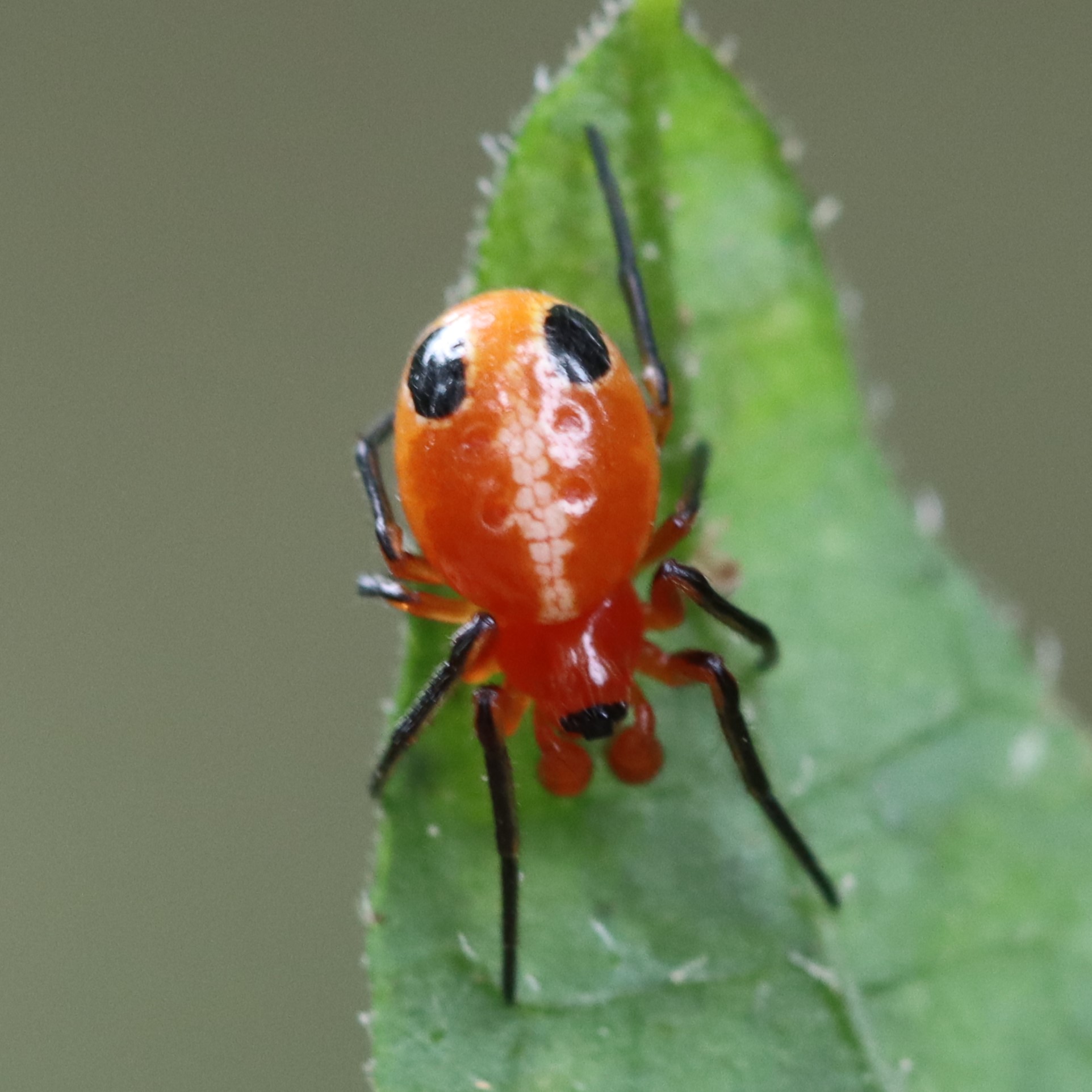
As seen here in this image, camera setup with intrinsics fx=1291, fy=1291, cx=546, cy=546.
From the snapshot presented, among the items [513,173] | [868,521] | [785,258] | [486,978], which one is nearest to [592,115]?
[513,173]

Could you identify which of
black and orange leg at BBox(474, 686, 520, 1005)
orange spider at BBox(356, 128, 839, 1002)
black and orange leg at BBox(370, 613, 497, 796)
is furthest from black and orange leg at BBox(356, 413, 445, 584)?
black and orange leg at BBox(474, 686, 520, 1005)

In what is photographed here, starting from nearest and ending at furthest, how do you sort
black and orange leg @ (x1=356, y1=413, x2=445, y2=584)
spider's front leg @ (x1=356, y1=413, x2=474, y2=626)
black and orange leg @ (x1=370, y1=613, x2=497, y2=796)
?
black and orange leg @ (x1=370, y1=613, x2=497, y2=796), spider's front leg @ (x1=356, y1=413, x2=474, y2=626), black and orange leg @ (x1=356, y1=413, x2=445, y2=584)

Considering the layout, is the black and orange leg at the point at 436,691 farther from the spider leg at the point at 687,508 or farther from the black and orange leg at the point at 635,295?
the black and orange leg at the point at 635,295

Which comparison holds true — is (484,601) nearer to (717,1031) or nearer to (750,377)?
(750,377)

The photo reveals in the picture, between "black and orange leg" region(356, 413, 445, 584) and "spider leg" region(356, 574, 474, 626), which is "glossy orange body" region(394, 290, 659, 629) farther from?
"black and orange leg" region(356, 413, 445, 584)

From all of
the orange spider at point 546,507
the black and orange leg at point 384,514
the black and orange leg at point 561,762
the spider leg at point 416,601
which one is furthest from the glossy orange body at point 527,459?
the black and orange leg at point 561,762

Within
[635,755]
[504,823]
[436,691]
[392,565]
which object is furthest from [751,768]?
[392,565]
